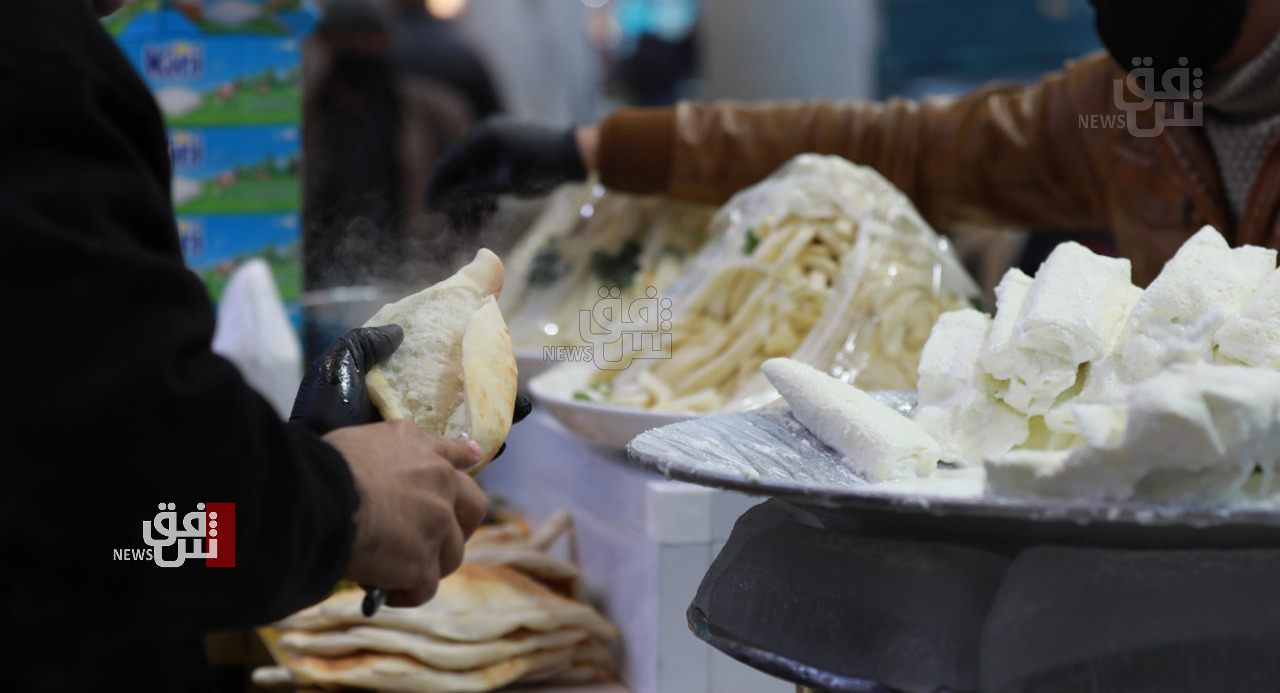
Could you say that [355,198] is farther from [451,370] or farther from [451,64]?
[451,64]

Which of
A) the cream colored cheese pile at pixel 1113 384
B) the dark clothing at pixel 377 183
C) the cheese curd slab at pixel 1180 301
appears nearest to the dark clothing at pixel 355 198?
the dark clothing at pixel 377 183

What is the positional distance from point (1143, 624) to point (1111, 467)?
0.37 ft

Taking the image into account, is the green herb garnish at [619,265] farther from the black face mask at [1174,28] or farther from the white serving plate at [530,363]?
the black face mask at [1174,28]

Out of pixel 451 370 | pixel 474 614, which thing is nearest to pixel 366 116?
pixel 474 614

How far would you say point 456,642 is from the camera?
1641 millimetres

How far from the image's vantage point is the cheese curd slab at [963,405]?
3.56 ft

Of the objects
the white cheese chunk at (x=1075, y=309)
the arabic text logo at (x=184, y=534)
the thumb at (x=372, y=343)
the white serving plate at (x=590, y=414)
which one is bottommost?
the white serving plate at (x=590, y=414)

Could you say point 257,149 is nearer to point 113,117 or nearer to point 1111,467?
point 113,117

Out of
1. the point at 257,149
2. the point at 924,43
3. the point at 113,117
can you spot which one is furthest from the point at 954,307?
the point at 924,43

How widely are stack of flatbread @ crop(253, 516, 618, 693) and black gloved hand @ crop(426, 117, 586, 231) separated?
105 cm

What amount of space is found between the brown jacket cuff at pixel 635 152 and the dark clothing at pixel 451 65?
244cm

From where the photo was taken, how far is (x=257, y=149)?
2947 millimetres

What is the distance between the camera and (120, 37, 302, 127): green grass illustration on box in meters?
2.91

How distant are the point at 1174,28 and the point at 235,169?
215 cm
